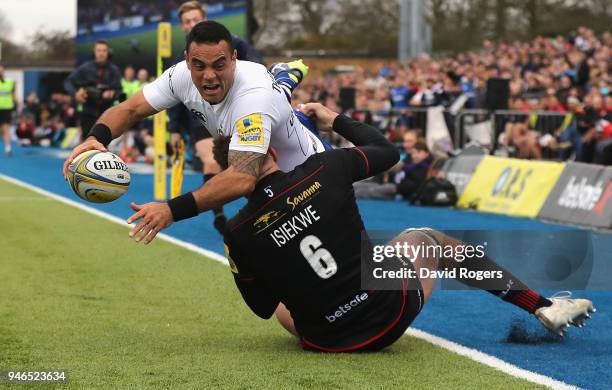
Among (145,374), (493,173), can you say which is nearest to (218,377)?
(145,374)

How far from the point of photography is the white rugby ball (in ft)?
19.4

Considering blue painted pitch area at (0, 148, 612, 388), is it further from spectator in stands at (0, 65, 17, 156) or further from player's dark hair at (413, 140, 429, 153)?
spectator in stands at (0, 65, 17, 156)

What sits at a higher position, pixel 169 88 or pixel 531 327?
pixel 169 88

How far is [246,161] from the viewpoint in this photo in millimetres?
5461

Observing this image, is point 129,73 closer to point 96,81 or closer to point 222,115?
point 96,81

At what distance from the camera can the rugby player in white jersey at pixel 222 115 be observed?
535 cm

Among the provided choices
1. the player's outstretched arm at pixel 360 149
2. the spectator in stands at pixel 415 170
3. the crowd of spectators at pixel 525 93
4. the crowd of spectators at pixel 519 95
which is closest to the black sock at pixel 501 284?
the player's outstretched arm at pixel 360 149

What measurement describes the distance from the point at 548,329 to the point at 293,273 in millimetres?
1523

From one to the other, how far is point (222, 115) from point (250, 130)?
53 centimetres

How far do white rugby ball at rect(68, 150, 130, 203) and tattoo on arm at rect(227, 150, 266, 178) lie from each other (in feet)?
2.50

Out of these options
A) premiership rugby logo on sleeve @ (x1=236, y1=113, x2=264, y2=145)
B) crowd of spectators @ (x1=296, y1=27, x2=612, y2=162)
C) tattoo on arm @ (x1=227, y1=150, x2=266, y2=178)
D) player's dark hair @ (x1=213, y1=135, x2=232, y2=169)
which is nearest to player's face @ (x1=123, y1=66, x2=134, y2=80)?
crowd of spectators @ (x1=296, y1=27, x2=612, y2=162)

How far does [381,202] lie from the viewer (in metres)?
17.2

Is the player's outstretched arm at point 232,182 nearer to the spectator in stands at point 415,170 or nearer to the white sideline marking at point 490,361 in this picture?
the white sideline marking at point 490,361

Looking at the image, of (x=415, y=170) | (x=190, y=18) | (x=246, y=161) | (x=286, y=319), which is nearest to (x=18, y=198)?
(x=415, y=170)
